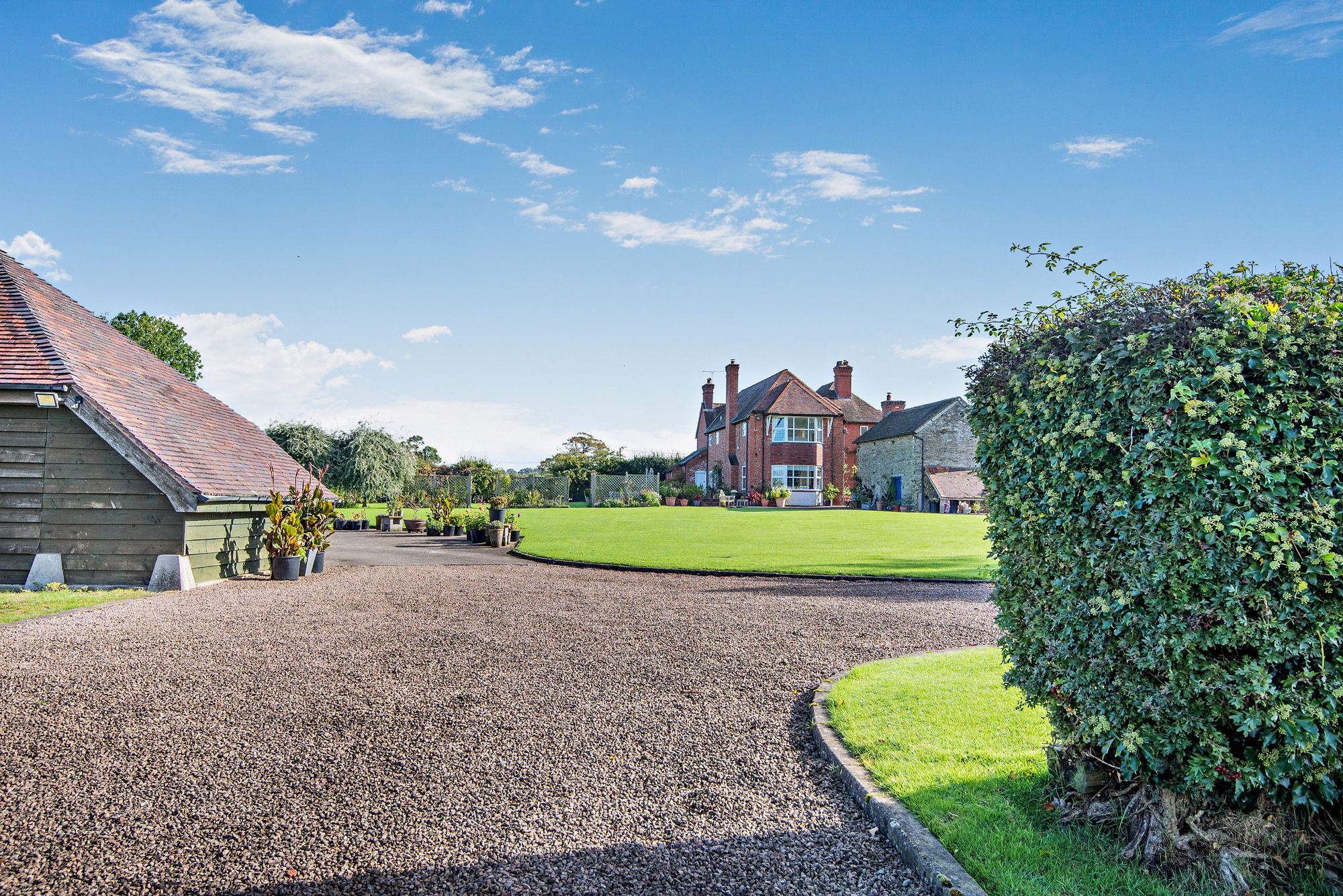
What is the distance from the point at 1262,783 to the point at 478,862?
134 inches

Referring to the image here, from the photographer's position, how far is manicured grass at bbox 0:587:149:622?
32.9 ft

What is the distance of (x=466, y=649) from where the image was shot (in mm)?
8141

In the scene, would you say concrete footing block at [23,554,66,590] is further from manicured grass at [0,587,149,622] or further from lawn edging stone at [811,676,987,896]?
lawn edging stone at [811,676,987,896]

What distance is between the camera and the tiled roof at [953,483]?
43.4m

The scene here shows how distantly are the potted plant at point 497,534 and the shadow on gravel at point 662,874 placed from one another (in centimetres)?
1834

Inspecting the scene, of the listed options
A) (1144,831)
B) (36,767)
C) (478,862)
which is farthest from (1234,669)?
(36,767)

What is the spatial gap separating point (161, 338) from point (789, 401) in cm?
4338

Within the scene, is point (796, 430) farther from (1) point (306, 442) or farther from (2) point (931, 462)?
(1) point (306, 442)

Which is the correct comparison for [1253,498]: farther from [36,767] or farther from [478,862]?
[36,767]

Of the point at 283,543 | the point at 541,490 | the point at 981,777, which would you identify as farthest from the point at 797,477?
the point at 981,777

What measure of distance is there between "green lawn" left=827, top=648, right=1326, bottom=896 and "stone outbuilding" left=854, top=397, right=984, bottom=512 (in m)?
37.6

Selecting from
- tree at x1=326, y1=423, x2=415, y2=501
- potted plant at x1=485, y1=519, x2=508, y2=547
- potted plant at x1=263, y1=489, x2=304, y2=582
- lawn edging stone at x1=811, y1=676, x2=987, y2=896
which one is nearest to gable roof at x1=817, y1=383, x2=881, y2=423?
tree at x1=326, y1=423, x2=415, y2=501

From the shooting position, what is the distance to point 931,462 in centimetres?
4541

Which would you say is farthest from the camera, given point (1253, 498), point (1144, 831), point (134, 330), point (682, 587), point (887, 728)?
point (134, 330)
